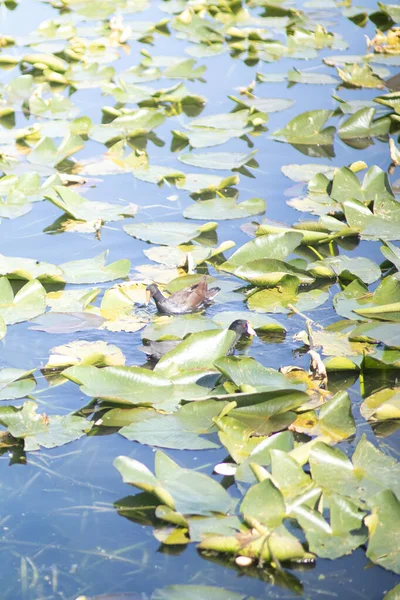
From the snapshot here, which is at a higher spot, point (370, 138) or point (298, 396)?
point (298, 396)

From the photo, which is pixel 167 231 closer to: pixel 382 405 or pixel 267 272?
pixel 267 272

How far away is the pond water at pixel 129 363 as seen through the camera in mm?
2480

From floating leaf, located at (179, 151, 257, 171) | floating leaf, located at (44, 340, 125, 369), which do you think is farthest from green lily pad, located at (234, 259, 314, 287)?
floating leaf, located at (179, 151, 257, 171)

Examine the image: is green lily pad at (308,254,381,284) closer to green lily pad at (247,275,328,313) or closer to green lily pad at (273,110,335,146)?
green lily pad at (247,275,328,313)

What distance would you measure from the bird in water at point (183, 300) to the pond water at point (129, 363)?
0.08m

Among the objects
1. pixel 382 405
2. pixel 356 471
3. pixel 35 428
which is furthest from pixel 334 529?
pixel 35 428

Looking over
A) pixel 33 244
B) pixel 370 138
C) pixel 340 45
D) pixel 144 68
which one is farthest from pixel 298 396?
pixel 340 45

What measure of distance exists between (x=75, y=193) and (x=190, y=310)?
1458mm

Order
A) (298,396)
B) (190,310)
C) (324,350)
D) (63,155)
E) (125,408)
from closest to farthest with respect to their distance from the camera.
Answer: (298,396) < (125,408) < (324,350) < (190,310) < (63,155)

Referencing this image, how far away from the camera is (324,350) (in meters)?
3.65

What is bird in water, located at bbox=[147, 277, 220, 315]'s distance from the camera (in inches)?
159

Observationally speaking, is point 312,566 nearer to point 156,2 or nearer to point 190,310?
point 190,310

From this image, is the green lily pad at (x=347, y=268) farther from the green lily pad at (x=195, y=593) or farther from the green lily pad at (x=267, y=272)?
the green lily pad at (x=195, y=593)

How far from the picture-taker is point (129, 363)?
3701mm
